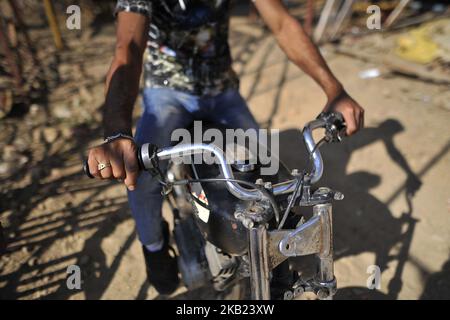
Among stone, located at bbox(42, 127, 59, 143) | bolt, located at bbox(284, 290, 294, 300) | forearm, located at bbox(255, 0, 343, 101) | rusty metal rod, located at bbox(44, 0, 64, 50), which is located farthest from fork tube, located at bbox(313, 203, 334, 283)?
rusty metal rod, located at bbox(44, 0, 64, 50)

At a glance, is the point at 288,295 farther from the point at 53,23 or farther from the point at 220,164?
the point at 53,23

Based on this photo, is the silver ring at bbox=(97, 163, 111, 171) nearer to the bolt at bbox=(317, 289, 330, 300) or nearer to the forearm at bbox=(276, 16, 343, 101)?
the bolt at bbox=(317, 289, 330, 300)

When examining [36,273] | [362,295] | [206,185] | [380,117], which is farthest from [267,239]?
[380,117]

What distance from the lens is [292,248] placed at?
1.54 m

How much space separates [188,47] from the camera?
2605mm

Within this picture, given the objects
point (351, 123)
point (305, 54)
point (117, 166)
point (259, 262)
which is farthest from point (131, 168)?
point (305, 54)

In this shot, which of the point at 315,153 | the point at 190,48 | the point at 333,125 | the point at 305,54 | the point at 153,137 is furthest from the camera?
the point at 190,48

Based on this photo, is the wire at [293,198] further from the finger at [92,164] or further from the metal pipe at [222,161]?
the finger at [92,164]

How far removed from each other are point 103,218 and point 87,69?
141 inches

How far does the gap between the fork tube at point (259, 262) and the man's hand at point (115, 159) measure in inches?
21.4

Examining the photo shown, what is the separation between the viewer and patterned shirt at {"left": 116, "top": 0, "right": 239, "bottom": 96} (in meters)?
2.52

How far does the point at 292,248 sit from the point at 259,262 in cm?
14

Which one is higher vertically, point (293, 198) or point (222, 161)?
point (222, 161)

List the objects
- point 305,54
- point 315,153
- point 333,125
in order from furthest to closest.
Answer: point 305,54 < point 333,125 < point 315,153
